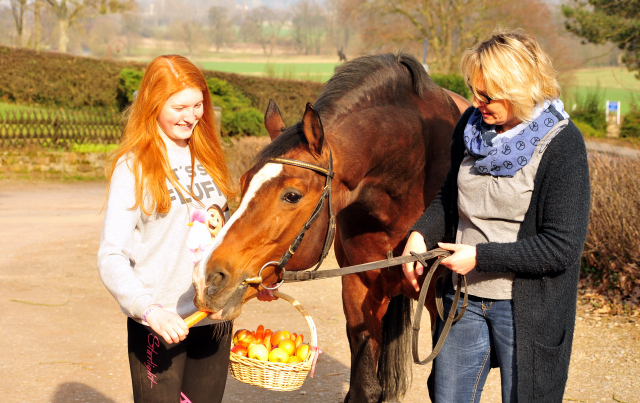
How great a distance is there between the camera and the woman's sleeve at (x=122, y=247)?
191cm

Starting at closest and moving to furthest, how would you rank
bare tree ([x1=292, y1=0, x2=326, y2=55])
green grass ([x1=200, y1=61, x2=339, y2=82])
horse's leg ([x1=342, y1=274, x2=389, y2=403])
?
horse's leg ([x1=342, y1=274, x2=389, y2=403]), green grass ([x1=200, y1=61, x2=339, y2=82]), bare tree ([x1=292, y1=0, x2=326, y2=55])

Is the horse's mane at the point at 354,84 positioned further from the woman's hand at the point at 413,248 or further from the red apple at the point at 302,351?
the red apple at the point at 302,351

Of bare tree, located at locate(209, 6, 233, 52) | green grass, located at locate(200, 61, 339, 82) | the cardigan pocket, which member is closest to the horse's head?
the cardigan pocket

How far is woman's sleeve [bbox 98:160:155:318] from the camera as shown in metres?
1.91

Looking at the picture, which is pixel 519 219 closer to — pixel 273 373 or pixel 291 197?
pixel 291 197

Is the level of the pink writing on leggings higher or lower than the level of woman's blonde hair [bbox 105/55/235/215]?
lower

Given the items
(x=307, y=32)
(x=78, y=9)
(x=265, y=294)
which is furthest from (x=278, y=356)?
(x=307, y=32)

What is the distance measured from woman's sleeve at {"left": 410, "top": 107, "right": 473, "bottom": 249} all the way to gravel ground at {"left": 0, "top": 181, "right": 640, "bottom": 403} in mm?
1918

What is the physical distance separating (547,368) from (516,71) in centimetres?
97

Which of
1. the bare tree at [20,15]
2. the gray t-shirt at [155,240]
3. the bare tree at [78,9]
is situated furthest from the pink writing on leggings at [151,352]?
the bare tree at [20,15]

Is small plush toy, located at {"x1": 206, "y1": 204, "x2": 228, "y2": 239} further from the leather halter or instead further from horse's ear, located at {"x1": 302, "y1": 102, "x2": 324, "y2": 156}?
horse's ear, located at {"x1": 302, "y1": 102, "x2": 324, "y2": 156}

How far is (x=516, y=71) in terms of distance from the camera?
1.85 metres

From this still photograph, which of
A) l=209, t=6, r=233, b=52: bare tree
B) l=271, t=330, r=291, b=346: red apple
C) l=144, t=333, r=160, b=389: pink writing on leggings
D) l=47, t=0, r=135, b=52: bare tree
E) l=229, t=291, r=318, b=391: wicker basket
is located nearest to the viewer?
l=144, t=333, r=160, b=389: pink writing on leggings

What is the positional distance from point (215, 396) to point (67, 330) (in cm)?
293
